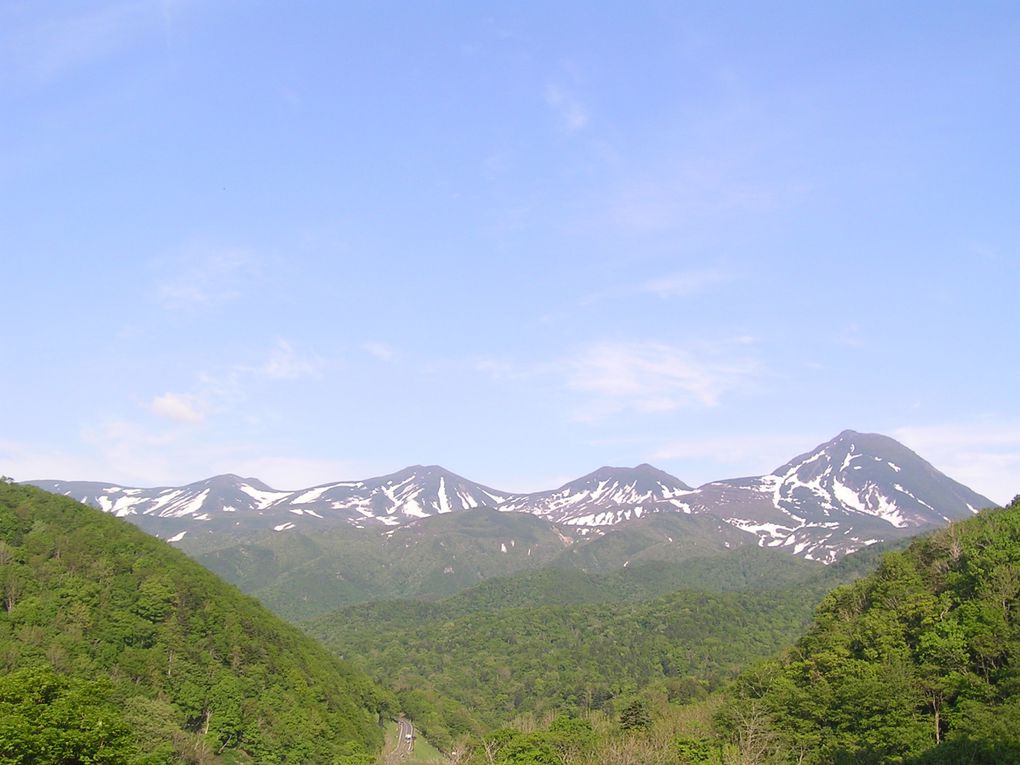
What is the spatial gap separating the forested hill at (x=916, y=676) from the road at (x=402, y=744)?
53.0 meters

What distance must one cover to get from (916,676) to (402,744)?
8351 centimetres

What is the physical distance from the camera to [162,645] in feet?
299

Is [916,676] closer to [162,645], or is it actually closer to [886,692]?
[886,692]

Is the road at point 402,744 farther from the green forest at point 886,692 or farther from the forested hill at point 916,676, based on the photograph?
the forested hill at point 916,676

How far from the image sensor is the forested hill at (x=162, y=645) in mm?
79562

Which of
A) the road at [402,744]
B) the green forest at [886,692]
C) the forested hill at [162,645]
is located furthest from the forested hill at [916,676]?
the road at [402,744]

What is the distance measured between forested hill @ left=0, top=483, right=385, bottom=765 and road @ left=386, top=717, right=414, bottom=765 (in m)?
3.62

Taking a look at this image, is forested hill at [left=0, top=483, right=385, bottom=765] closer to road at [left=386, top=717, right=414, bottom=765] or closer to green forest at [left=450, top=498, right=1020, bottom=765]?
road at [left=386, top=717, right=414, bottom=765]

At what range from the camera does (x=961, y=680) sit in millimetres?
58906

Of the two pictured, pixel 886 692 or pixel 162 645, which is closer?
pixel 886 692

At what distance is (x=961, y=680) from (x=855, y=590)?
29.3 metres

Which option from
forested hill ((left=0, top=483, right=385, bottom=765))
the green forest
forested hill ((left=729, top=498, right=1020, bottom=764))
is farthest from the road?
forested hill ((left=729, top=498, right=1020, bottom=764))

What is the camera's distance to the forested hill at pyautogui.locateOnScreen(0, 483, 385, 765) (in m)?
79.6

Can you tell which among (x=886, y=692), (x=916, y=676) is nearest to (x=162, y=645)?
(x=886, y=692)
